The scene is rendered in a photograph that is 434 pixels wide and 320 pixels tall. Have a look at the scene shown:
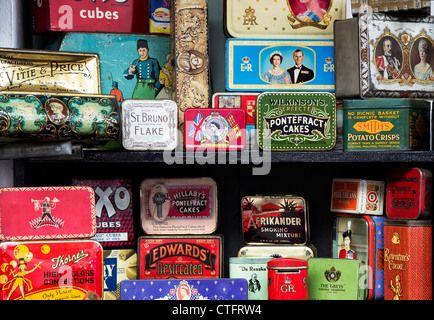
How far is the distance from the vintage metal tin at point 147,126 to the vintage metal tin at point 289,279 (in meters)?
0.47

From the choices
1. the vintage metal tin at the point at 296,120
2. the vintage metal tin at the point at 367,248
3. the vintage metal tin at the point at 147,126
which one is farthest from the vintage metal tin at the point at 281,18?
the vintage metal tin at the point at 367,248

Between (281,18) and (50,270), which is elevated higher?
(281,18)

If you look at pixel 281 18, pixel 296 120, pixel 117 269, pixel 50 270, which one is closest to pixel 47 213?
pixel 50 270

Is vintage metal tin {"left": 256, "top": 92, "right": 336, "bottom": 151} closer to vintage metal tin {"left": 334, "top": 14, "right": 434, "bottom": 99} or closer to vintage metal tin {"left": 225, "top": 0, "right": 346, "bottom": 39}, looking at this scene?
vintage metal tin {"left": 334, "top": 14, "right": 434, "bottom": 99}

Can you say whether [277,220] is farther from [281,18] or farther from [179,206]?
[281,18]

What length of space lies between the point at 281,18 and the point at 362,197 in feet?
2.09

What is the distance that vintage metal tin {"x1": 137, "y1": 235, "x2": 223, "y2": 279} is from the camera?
70.3 inches

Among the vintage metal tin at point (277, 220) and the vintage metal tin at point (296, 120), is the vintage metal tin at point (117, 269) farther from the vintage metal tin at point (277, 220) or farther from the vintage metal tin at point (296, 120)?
the vintage metal tin at point (296, 120)

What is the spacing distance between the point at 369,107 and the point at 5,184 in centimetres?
115

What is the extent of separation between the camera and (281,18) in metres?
1.85

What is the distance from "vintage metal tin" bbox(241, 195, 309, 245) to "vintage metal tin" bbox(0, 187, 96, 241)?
515 millimetres

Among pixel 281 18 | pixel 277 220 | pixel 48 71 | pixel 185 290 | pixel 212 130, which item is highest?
pixel 281 18

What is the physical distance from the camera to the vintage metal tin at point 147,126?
1677 millimetres
